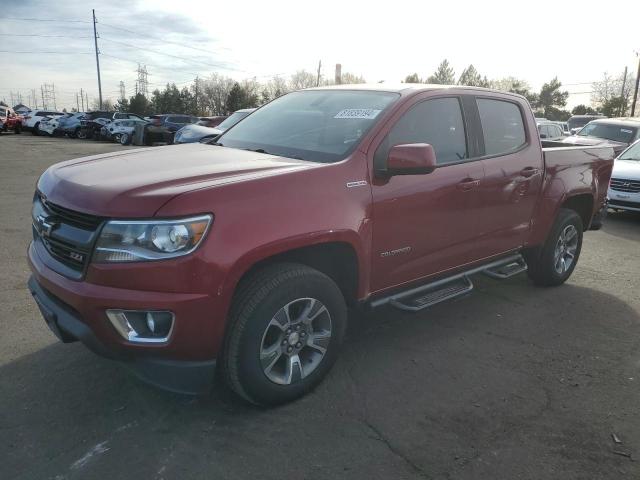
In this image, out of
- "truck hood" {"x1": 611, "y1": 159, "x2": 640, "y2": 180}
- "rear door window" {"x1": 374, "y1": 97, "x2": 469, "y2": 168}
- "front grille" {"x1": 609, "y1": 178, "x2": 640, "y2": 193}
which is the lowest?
"front grille" {"x1": 609, "y1": 178, "x2": 640, "y2": 193}

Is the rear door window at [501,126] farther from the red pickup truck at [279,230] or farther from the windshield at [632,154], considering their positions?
the windshield at [632,154]

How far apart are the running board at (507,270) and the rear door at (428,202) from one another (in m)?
0.44

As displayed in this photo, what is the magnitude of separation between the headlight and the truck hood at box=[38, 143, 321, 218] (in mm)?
62

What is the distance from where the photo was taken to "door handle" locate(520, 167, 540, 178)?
456 centimetres

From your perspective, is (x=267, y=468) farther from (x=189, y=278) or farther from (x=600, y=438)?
(x=600, y=438)

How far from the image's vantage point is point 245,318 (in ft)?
9.16

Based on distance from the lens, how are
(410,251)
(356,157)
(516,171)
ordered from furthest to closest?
(516,171), (410,251), (356,157)

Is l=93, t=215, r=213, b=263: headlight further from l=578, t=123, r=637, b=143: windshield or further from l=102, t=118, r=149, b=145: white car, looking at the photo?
l=102, t=118, r=149, b=145: white car

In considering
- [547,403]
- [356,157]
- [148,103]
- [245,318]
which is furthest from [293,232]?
[148,103]

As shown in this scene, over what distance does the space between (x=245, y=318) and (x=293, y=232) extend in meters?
0.52

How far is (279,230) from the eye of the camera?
2.81 m

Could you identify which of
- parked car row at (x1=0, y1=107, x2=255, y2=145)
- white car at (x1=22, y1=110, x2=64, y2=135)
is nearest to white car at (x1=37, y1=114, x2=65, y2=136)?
parked car row at (x1=0, y1=107, x2=255, y2=145)

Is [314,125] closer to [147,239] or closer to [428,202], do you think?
[428,202]

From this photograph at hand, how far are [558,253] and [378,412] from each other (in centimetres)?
324
